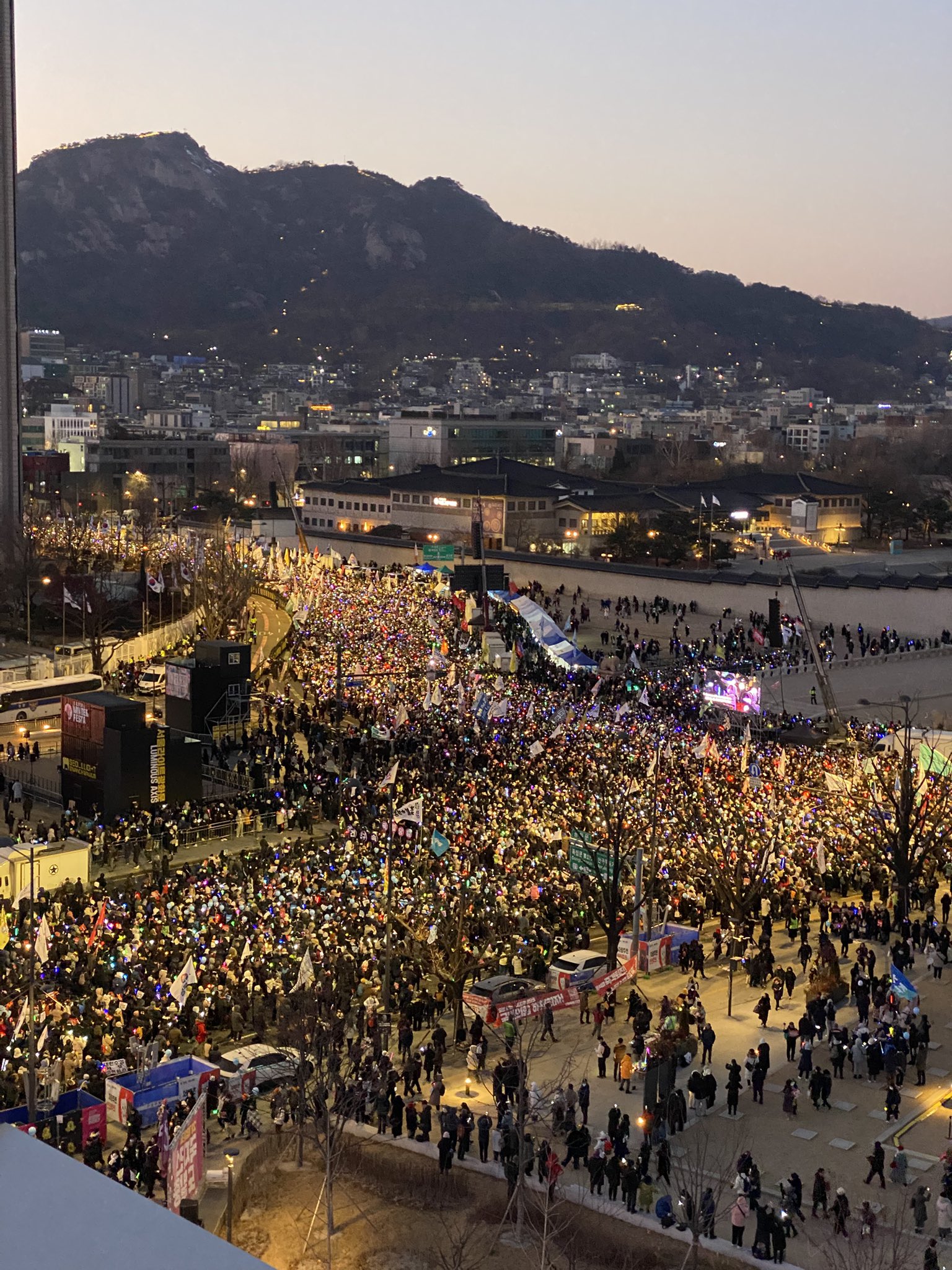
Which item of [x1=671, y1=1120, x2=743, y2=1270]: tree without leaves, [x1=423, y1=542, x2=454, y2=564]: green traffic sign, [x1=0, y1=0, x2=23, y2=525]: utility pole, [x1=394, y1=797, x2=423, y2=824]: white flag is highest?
[x1=0, y1=0, x2=23, y2=525]: utility pole

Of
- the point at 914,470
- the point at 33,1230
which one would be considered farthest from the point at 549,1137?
the point at 914,470

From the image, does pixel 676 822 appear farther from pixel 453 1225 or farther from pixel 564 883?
pixel 453 1225

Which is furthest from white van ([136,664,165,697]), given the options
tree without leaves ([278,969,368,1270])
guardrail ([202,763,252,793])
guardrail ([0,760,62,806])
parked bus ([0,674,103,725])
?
tree without leaves ([278,969,368,1270])

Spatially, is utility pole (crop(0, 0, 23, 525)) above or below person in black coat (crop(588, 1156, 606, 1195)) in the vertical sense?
above

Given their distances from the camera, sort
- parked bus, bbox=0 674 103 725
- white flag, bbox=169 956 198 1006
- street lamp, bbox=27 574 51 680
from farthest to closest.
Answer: street lamp, bbox=27 574 51 680
parked bus, bbox=0 674 103 725
white flag, bbox=169 956 198 1006

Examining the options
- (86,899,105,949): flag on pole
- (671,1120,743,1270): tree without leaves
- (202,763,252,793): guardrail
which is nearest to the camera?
(671,1120,743,1270): tree without leaves

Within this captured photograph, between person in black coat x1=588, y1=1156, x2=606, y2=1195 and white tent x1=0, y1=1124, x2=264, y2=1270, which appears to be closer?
white tent x1=0, y1=1124, x2=264, y2=1270

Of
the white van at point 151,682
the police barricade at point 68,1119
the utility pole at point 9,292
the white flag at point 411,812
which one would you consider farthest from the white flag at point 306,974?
the utility pole at point 9,292

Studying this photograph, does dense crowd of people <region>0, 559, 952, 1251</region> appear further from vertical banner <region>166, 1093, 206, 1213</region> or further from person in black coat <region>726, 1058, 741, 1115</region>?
vertical banner <region>166, 1093, 206, 1213</region>
